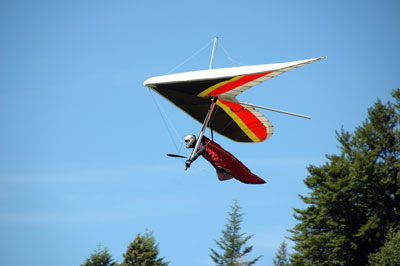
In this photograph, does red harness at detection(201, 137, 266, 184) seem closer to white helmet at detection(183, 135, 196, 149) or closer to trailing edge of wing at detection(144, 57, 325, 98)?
white helmet at detection(183, 135, 196, 149)

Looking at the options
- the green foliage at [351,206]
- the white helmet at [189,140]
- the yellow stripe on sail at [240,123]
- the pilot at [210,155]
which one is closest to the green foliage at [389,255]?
the green foliage at [351,206]

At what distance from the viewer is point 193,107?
25.3m

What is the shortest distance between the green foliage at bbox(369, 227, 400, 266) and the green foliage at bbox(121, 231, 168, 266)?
12330mm

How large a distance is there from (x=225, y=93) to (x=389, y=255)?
1586cm

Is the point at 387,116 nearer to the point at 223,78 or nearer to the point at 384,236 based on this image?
the point at 384,236

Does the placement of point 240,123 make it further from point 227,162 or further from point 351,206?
point 351,206

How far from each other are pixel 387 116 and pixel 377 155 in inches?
148

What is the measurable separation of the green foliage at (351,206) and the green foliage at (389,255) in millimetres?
2250

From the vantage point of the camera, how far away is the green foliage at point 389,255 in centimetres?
3312

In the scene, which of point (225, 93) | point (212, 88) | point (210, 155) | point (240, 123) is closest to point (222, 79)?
point (212, 88)

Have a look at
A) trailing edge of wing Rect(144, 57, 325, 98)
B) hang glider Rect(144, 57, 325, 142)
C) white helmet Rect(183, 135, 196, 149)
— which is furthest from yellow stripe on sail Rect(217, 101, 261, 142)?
white helmet Rect(183, 135, 196, 149)

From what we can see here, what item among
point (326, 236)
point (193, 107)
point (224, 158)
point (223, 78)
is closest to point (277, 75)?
point (223, 78)

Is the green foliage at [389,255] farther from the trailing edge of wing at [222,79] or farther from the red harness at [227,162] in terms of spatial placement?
the trailing edge of wing at [222,79]

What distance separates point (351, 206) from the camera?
125 ft
